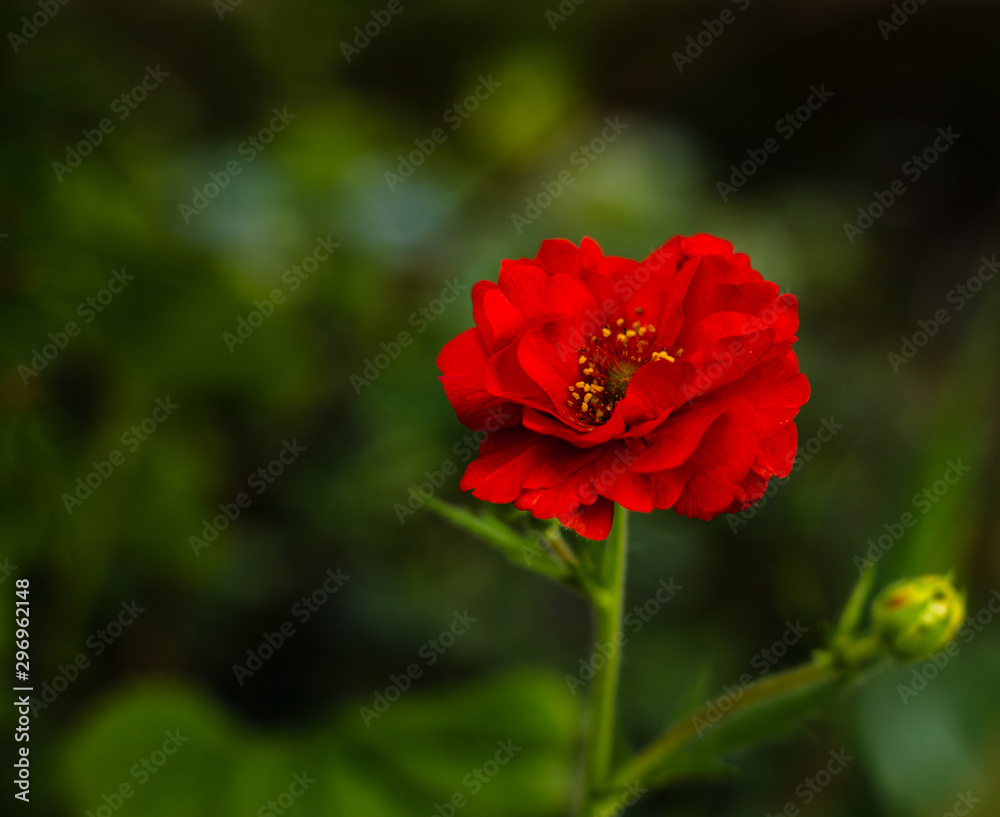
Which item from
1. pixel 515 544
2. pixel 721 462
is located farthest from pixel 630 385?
pixel 515 544

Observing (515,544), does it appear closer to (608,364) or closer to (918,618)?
(608,364)

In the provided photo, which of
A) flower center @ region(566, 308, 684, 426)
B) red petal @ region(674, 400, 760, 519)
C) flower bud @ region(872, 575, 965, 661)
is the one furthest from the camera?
flower bud @ region(872, 575, 965, 661)

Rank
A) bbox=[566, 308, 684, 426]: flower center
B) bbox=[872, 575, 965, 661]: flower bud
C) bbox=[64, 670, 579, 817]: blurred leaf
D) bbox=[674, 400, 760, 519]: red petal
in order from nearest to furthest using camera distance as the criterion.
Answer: bbox=[674, 400, 760, 519]: red petal < bbox=[566, 308, 684, 426]: flower center < bbox=[872, 575, 965, 661]: flower bud < bbox=[64, 670, 579, 817]: blurred leaf

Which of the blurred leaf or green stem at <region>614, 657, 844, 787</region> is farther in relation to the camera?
the blurred leaf

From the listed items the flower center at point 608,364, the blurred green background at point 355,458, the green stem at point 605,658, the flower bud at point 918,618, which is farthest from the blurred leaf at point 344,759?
the flower center at point 608,364

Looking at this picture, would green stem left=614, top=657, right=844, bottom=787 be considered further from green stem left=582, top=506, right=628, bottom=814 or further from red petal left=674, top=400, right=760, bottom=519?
red petal left=674, top=400, right=760, bottom=519

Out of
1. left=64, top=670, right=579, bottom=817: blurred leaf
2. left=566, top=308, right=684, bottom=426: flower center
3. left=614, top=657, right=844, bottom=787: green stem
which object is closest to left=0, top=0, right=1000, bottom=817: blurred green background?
left=64, top=670, right=579, bottom=817: blurred leaf
